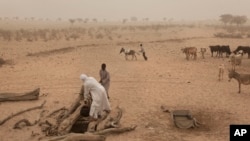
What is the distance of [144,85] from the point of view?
1628 cm

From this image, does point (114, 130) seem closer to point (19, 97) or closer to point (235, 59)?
point (19, 97)

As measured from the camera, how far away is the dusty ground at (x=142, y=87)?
1065 cm

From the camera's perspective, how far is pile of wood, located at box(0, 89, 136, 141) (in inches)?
359

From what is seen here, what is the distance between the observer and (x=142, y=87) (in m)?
15.8

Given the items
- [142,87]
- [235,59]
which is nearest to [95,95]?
[142,87]

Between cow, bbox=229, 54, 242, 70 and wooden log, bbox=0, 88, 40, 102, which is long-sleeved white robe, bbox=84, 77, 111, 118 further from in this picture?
cow, bbox=229, 54, 242, 70

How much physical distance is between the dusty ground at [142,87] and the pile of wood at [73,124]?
23cm

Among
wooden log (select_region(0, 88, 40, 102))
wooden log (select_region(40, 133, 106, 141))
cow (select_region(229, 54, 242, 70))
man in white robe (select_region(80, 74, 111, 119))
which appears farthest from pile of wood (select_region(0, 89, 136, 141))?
cow (select_region(229, 54, 242, 70))

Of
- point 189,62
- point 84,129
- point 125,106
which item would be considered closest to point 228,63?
point 189,62

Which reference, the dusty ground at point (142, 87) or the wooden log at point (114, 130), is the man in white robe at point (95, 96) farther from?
the dusty ground at point (142, 87)

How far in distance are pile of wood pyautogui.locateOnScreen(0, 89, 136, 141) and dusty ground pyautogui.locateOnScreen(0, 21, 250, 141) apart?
0.75ft

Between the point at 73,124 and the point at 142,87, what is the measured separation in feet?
20.2

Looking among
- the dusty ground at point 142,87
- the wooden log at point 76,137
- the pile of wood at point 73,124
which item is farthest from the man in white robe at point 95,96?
the wooden log at point 76,137

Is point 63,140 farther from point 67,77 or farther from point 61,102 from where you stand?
point 67,77
